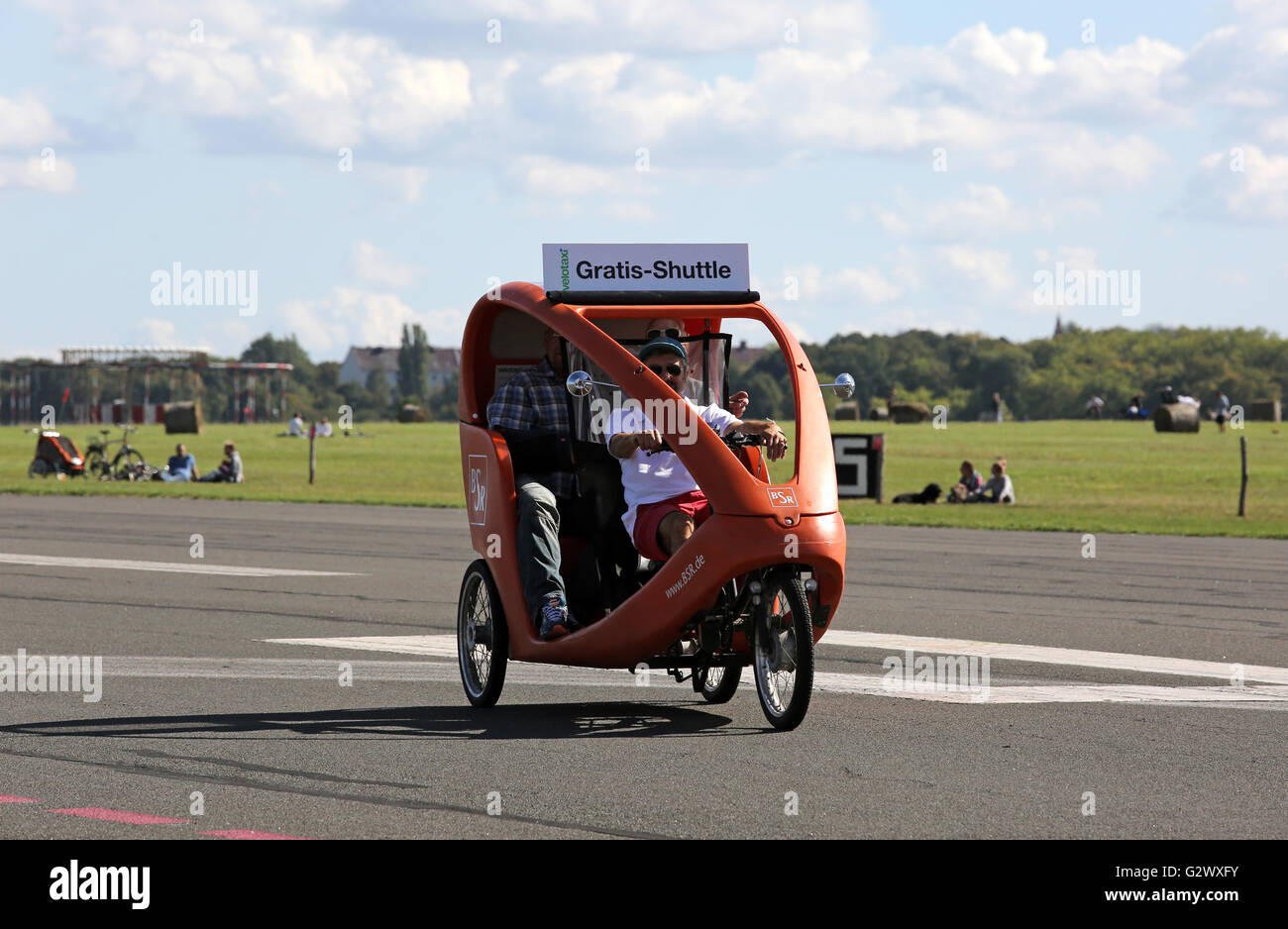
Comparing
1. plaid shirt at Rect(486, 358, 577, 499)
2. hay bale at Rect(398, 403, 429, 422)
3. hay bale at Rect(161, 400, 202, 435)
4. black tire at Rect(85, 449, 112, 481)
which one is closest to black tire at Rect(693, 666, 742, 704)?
plaid shirt at Rect(486, 358, 577, 499)

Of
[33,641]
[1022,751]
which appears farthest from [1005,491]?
[1022,751]

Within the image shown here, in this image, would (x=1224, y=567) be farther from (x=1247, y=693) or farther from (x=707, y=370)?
(x=707, y=370)

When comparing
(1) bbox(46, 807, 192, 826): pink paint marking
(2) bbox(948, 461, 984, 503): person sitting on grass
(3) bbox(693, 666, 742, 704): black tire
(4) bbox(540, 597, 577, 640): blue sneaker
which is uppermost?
(4) bbox(540, 597, 577, 640): blue sneaker

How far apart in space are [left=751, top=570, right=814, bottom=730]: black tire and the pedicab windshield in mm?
1307

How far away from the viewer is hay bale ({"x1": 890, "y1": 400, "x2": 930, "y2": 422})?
8619 centimetres

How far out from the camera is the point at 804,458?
28.0 ft

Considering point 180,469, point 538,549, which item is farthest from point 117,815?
point 180,469

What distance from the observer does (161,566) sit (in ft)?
61.8

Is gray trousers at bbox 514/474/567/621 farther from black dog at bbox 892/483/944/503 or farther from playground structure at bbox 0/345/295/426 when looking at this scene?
playground structure at bbox 0/345/295/426

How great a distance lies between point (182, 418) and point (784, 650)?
222 ft

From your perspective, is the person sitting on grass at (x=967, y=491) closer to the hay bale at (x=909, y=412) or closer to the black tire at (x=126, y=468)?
the black tire at (x=126, y=468)

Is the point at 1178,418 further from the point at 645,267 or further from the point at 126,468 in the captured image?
the point at 645,267

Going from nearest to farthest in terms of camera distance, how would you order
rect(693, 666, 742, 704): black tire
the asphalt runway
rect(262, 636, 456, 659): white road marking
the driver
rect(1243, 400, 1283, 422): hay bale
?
the asphalt runway → the driver → rect(693, 666, 742, 704): black tire → rect(262, 636, 456, 659): white road marking → rect(1243, 400, 1283, 422): hay bale
